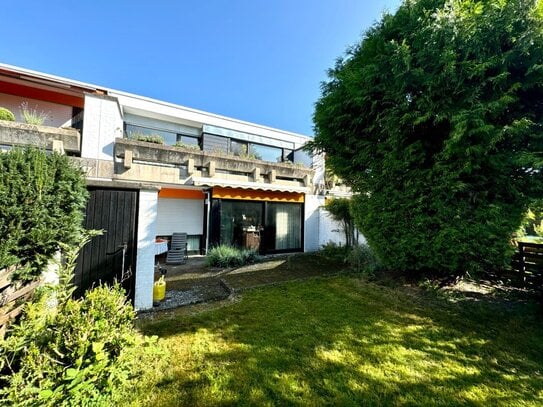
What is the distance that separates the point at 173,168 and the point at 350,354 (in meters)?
13.0

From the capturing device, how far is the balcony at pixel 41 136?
34.4 feet

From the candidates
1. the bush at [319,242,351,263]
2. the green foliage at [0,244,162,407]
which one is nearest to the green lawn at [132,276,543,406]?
the green foliage at [0,244,162,407]

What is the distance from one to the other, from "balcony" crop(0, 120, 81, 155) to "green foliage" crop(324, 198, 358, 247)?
1500 cm

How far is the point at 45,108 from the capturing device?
561 inches

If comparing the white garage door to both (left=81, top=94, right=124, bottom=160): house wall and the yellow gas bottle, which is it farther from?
the yellow gas bottle

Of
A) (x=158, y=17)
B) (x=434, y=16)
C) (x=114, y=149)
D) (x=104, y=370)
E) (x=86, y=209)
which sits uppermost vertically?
(x=158, y=17)

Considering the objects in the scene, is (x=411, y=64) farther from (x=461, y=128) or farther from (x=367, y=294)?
(x=367, y=294)

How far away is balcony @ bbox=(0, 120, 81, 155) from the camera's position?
10.5 m

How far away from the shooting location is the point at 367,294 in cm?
806

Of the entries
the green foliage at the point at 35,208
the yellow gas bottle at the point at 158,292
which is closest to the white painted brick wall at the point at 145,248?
the yellow gas bottle at the point at 158,292

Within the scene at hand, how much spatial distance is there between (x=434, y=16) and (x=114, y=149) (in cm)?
1494

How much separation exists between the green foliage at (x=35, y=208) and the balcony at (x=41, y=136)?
8.40m

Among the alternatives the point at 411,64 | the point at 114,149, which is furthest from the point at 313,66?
the point at 114,149

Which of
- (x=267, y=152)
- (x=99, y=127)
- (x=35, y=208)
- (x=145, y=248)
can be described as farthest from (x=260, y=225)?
(x=35, y=208)
